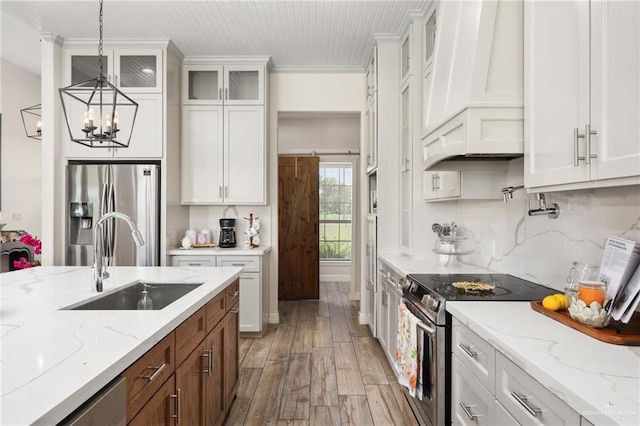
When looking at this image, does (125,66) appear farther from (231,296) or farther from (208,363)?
(208,363)

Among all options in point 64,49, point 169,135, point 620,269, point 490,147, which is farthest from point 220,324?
point 64,49

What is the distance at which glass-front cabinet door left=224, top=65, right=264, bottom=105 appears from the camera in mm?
4156

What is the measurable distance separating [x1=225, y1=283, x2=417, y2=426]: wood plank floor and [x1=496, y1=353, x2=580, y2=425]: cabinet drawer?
132 cm

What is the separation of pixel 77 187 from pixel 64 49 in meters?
1.42

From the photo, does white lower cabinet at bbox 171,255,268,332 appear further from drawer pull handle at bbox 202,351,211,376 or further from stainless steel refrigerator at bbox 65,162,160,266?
drawer pull handle at bbox 202,351,211,376

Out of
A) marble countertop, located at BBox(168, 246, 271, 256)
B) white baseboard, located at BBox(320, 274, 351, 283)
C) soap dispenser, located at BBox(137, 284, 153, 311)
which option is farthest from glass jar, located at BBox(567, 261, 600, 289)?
white baseboard, located at BBox(320, 274, 351, 283)

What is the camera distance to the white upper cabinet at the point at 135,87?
377 centimetres

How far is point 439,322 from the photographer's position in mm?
1786

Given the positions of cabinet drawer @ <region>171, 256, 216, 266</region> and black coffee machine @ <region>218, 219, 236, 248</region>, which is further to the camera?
black coffee machine @ <region>218, 219, 236, 248</region>

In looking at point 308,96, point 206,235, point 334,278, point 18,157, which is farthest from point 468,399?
point 18,157

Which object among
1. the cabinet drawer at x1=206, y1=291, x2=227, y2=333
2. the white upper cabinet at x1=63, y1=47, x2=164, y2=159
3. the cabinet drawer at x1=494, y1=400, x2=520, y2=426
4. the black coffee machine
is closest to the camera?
the cabinet drawer at x1=494, y1=400, x2=520, y2=426

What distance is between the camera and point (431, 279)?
2.27 meters

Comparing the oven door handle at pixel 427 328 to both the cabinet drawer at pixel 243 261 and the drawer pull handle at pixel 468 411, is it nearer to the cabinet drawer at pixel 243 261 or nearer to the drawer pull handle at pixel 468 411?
the drawer pull handle at pixel 468 411

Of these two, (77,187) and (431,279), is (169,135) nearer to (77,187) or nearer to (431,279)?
(77,187)
